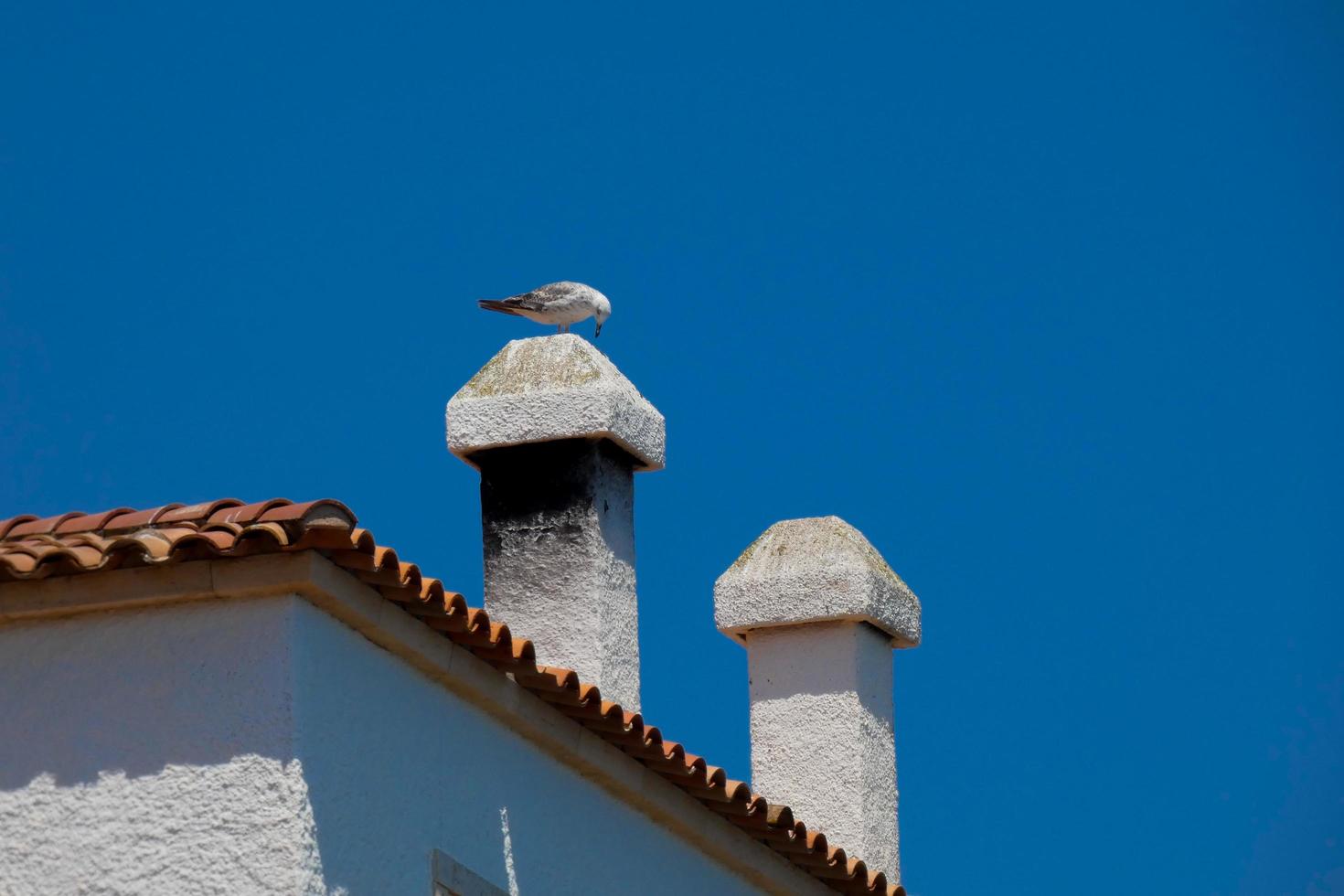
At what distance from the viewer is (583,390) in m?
9.55

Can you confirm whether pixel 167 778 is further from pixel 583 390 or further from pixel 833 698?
pixel 833 698

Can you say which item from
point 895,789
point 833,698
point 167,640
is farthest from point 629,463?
point 167,640

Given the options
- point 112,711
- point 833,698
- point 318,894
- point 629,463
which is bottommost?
point 318,894

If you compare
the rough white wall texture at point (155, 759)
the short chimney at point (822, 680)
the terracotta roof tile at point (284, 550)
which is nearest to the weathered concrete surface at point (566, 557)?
the terracotta roof tile at point (284, 550)

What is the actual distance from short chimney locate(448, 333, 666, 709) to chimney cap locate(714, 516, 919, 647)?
1.18m

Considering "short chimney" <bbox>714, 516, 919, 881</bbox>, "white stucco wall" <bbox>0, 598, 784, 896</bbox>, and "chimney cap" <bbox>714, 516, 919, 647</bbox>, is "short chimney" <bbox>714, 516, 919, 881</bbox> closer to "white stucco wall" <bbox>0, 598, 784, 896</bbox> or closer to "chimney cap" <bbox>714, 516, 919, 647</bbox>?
"chimney cap" <bbox>714, 516, 919, 647</bbox>

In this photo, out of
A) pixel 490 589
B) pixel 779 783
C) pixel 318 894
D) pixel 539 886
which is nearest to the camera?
pixel 318 894

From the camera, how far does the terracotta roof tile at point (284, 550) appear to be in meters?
6.39

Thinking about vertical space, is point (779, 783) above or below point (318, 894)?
above

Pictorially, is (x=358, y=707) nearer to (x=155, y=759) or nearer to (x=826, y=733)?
(x=155, y=759)

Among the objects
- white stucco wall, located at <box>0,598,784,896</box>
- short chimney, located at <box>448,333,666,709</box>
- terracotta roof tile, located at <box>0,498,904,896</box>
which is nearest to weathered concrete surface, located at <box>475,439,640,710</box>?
short chimney, located at <box>448,333,666,709</box>

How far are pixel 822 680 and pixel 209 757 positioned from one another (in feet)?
15.5

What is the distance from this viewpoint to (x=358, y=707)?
6832 mm

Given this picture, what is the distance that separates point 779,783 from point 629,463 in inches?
71.8
